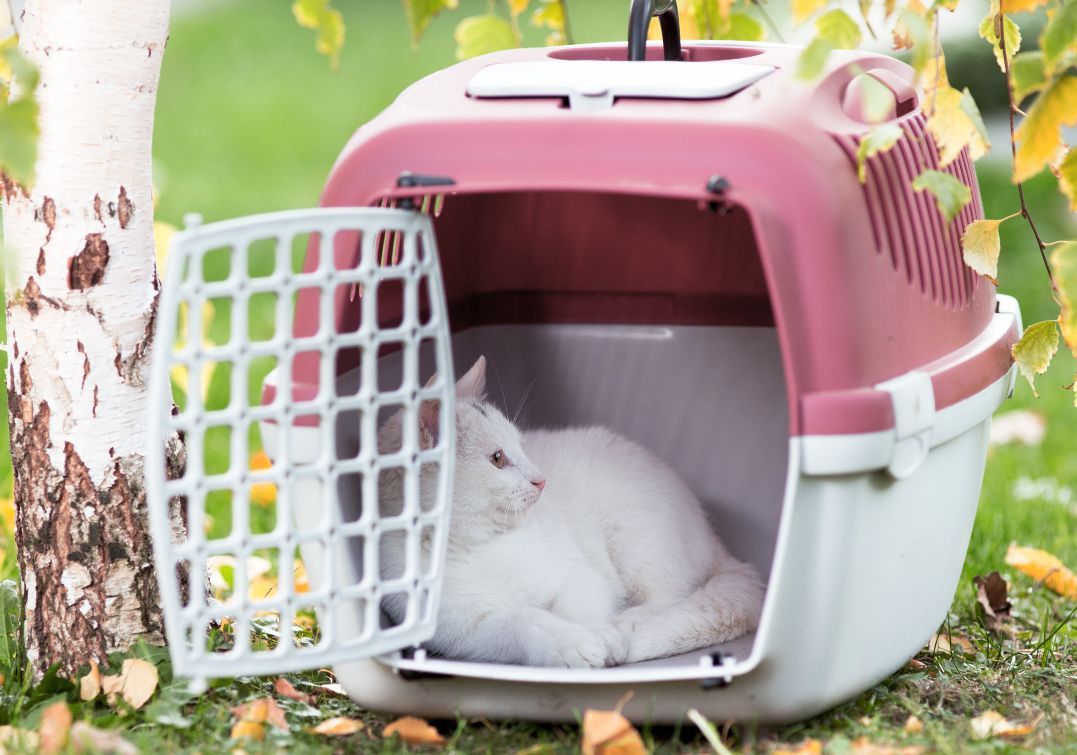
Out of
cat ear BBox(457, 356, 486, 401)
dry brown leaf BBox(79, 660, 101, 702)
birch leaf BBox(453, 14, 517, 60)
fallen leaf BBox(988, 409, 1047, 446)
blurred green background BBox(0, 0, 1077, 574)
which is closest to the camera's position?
dry brown leaf BBox(79, 660, 101, 702)

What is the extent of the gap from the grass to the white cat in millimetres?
127

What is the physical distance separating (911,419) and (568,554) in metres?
0.58

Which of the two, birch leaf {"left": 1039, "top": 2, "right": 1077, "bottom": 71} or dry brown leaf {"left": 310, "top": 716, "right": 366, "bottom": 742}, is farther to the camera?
dry brown leaf {"left": 310, "top": 716, "right": 366, "bottom": 742}

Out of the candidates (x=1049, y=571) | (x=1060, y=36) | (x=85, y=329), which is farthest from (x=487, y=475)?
(x=1049, y=571)

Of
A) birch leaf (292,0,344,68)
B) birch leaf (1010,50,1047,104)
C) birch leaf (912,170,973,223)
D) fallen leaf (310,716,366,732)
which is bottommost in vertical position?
fallen leaf (310,716,366,732)

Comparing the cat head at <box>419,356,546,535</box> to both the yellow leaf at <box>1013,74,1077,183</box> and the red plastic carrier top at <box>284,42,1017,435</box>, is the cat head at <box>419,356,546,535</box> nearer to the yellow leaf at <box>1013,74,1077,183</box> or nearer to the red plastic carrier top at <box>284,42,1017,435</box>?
the red plastic carrier top at <box>284,42,1017,435</box>

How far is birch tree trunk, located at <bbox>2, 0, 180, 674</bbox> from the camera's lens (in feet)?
5.15

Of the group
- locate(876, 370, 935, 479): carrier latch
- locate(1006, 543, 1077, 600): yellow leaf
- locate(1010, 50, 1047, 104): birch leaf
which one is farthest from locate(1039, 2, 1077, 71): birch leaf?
locate(1006, 543, 1077, 600): yellow leaf

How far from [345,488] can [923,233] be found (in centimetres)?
82

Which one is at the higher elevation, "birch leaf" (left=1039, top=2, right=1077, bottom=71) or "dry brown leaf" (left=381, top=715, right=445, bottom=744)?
"birch leaf" (left=1039, top=2, right=1077, bottom=71)

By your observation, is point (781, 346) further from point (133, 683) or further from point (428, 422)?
point (133, 683)

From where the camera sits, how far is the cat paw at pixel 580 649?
155cm

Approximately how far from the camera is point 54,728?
144cm

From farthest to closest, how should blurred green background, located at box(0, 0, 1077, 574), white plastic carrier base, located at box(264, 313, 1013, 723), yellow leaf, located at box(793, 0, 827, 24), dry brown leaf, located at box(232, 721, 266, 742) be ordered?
blurred green background, located at box(0, 0, 1077, 574), yellow leaf, located at box(793, 0, 827, 24), dry brown leaf, located at box(232, 721, 266, 742), white plastic carrier base, located at box(264, 313, 1013, 723)
